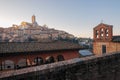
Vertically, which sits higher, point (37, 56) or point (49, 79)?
point (49, 79)

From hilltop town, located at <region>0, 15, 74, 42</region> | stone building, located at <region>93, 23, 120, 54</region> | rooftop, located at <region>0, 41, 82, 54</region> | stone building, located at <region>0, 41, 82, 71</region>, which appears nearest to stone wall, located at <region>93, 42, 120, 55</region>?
stone building, located at <region>93, 23, 120, 54</region>

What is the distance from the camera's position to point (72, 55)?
19.2 m

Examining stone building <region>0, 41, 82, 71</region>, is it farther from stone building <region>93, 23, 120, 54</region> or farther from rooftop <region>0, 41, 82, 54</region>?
stone building <region>93, 23, 120, 54</region>

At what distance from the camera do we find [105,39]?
27.5 meters

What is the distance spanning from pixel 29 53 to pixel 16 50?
1290mm

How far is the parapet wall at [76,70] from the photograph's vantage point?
2.82 meters

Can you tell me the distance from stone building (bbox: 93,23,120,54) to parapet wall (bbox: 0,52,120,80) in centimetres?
2273

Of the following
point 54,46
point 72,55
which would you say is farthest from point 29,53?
point 72,55

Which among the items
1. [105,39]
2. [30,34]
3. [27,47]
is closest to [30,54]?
[27,47]

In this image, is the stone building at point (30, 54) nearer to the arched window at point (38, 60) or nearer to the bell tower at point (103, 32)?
the arched window at point (38, 60)

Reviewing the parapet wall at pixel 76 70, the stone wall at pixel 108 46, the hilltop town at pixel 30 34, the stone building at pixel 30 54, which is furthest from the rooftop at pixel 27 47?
the hilltop town at pixel 30 34

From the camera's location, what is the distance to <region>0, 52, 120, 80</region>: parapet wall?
2818mm

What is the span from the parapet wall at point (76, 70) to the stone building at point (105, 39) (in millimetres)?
22730

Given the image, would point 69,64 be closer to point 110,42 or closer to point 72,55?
point 72,55
